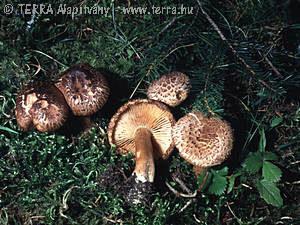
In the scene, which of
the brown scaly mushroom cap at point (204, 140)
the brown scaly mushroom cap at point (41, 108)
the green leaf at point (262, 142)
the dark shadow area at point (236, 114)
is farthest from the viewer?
the dark shadow area at point (236, 114)

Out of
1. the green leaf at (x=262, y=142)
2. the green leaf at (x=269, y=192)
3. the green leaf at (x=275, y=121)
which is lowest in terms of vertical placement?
the green leaf at (x=269, y=192)

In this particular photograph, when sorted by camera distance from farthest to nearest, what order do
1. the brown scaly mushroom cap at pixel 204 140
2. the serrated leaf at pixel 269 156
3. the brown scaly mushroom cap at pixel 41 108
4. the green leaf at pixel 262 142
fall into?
the green leaf at pixel 262 142 < the serrated leaf at pixel 269 156 < the brown scaly mushroom cap at pixel 41 108 < the brown scaly mushroom cap at pixel 204 140

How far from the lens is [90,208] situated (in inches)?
107

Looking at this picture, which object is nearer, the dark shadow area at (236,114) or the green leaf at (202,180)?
the green leaf at (202,180)

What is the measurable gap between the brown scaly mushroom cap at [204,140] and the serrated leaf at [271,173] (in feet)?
1.56

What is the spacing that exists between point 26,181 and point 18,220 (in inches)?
13.6

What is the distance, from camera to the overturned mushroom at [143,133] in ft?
9.11

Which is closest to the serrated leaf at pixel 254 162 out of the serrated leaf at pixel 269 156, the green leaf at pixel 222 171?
the serrated leaf at pixel 269 156

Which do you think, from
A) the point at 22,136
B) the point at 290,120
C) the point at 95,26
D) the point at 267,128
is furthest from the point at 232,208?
the point at 95,26

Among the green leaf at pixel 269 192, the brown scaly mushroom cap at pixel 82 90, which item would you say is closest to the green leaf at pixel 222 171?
the green leaf at pixel 269 192

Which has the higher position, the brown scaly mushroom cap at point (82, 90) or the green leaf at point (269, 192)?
the brown scaly mushroom cap at point (82, 90)

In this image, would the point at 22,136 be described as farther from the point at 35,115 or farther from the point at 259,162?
the point at 259,162

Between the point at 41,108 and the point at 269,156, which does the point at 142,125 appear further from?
the point at 269,156

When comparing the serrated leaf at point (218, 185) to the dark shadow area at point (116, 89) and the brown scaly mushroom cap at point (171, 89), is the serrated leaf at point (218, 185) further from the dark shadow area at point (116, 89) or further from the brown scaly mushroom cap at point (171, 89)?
the dark shadow area at point (116, 89)
